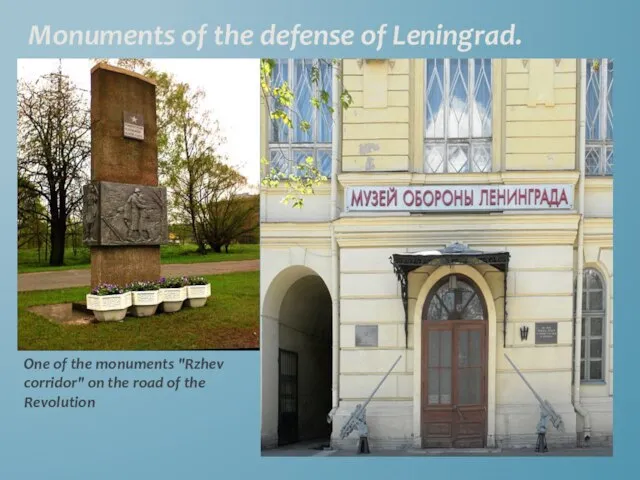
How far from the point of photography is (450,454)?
24.2 ft

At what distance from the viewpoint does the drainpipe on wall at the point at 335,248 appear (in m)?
7.51

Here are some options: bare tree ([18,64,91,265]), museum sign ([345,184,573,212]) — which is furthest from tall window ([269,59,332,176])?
bare tree ([18,64,91,265])

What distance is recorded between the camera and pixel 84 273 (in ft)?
24.6

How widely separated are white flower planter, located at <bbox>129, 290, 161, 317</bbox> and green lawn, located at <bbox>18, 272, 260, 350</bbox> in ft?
0.22

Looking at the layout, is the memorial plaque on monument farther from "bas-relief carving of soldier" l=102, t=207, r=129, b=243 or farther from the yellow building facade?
the yellow building facade

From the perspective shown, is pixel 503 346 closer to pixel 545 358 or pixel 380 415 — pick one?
pixel 545 358

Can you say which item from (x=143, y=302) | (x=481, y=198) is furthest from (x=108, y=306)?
(x=481, y=198)

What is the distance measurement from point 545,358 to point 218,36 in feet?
14.4

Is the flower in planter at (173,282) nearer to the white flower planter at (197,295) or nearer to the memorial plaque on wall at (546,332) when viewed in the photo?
the white flower planter at (197,295)

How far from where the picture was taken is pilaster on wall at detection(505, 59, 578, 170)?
745cm

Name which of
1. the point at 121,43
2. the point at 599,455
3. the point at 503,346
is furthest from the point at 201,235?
the point at 599,455

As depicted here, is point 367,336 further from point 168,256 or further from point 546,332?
point 168,256

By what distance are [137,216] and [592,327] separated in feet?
15.3

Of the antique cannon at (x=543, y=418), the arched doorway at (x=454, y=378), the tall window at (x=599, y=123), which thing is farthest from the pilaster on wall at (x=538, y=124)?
the antique cannon at (x=543, y=418)
